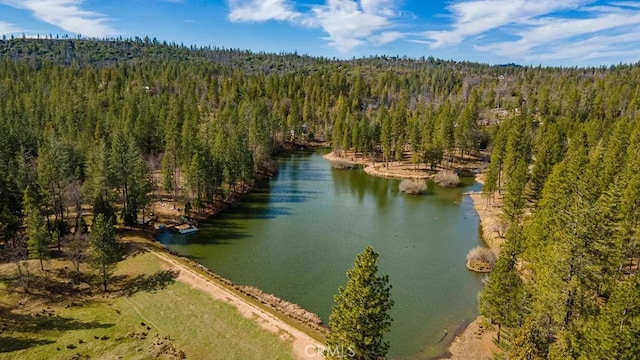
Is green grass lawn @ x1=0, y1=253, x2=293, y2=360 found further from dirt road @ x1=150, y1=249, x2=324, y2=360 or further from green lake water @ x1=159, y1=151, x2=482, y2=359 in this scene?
green lake water @ x1=159, y1=151, x2=482, y2=359

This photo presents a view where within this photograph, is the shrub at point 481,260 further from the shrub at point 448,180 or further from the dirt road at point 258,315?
the shrub at point 448,180

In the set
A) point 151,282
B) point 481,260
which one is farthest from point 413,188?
point 151,282

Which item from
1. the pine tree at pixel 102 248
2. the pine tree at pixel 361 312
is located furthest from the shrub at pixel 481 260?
the pine tree at pixel 102 248

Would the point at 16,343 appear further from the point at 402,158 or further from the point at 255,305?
the point at 402,158

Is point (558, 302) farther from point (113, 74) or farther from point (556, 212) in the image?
point (113, 74)

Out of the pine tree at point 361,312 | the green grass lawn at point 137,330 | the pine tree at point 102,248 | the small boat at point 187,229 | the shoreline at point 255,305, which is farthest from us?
the small boat at point 187,229

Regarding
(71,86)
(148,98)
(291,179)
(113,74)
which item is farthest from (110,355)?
(113,74)
